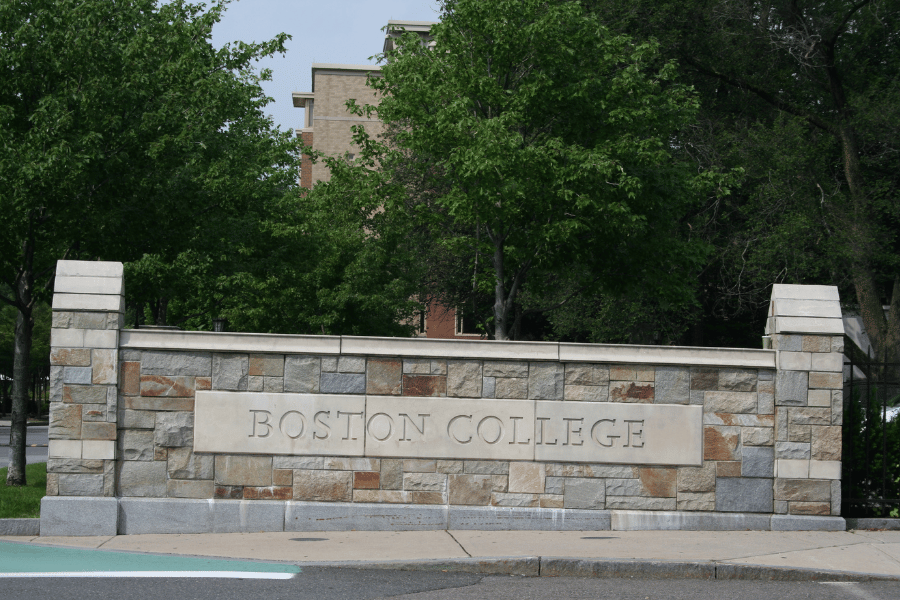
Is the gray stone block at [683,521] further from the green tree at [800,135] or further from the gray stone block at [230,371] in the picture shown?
the green tree at [800,135]

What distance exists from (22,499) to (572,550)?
19.6ft

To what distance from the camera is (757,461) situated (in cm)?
846

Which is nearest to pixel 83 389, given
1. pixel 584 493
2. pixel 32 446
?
pixel 584 493

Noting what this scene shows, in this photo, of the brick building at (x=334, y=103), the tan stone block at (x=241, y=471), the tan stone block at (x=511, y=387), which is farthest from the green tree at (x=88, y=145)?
the brick building at (x=334, y=103)

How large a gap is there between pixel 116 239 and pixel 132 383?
376cm

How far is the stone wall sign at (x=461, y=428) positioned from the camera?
8336 millimetres

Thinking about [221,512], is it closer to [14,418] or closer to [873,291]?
[14,418]

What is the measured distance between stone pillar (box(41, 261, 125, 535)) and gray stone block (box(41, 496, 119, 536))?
36mm

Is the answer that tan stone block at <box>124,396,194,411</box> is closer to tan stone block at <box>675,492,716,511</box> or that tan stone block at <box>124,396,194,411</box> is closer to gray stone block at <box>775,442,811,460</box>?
tan stone block at <box>675,492,716,511</box>

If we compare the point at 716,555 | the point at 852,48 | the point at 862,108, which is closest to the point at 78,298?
the point at 716,555

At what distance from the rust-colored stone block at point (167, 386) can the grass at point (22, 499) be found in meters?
1.83

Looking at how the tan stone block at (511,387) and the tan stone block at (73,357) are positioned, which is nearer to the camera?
the tan stone block at (73,357)

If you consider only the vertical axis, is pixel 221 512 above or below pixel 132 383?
below

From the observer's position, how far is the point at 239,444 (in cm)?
829
